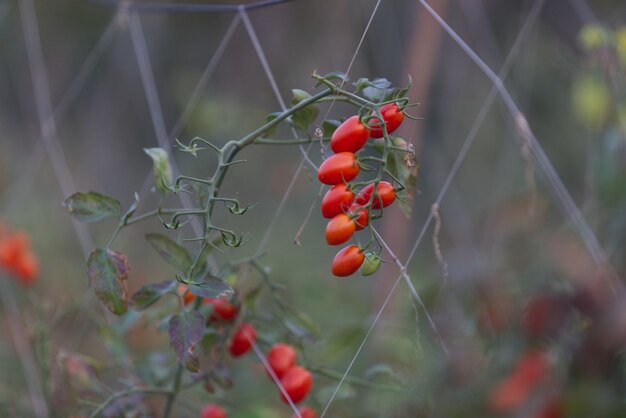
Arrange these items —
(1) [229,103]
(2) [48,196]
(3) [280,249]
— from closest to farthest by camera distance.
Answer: (3) [280,249] → (1) [229,103] → (2) [48,196]

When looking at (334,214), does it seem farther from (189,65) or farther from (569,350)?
(189,65)

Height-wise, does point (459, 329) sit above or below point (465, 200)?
above

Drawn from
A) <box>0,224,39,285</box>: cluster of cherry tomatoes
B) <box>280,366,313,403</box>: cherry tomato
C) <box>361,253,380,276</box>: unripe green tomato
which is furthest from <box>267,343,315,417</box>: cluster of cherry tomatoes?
<box>0,224,39,285</box>: cluster of cherry tomatoes

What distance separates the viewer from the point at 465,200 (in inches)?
126

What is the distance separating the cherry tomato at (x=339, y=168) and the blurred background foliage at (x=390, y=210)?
0.19m

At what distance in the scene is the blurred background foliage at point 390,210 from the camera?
0.85 metres

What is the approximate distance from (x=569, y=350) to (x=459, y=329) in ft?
0.74

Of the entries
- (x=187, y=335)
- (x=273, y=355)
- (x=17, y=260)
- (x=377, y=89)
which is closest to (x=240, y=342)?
(x=273, y=355)

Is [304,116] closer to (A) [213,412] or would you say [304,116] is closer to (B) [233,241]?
(B) [233,241]

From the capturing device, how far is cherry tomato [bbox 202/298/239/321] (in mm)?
1005

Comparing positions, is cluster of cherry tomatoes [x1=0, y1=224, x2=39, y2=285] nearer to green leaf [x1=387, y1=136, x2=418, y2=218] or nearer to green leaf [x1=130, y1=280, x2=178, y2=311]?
green leaf [x1=130, y1=280, x2=178, y2=311]

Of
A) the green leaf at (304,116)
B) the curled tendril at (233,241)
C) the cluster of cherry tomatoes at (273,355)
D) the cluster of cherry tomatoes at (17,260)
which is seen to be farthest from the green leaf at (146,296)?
the cluster of cherry tomatoes at (17,260)

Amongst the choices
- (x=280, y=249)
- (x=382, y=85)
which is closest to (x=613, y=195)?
(x=382, y=85)

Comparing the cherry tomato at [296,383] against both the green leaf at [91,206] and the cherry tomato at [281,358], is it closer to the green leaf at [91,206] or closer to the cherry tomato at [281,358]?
the cherry tomato at [281,358]
